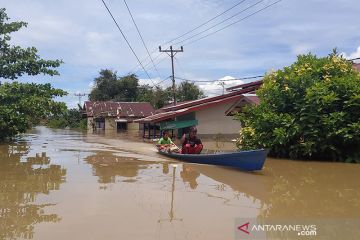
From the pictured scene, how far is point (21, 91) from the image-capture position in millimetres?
21953

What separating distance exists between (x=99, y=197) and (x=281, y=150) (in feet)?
29.1

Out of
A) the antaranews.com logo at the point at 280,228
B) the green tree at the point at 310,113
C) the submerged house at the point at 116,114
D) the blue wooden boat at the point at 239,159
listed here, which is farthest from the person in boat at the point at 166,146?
the submerged house at the point at 116,114

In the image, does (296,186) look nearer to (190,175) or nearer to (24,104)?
(190,175)

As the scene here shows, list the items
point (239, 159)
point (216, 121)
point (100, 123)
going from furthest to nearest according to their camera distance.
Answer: point (100, 123) → point (216, 121) → point (239, 159)

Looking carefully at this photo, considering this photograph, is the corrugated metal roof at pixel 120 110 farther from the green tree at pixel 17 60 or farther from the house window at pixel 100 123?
the green tree at pixel 17 60

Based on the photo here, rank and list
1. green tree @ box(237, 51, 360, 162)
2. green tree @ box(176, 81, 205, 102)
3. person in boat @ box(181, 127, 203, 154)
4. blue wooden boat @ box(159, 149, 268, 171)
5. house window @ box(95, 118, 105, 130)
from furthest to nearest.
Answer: green tree @ box(176, 81, 205, 102) < house window @ box(95, 118, 105, 130) < person in boat @ box(181, 127, 203, 154) < green tree @ box(237, 51, 360, 162) < blue wooden boat @ box(159, 149, 268, 171)

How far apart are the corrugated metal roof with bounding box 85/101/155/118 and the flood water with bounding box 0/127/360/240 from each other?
36.4 meters

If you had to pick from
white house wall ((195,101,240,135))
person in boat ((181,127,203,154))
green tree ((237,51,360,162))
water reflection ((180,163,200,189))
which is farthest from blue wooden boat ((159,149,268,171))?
white house wall ((195,101,240,135))

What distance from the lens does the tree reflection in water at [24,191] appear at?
5.96 metres

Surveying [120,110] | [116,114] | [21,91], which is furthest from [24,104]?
[120,110]

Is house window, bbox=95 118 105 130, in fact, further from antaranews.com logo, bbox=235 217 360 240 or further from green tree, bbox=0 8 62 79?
antaranews.com logo, bbox=235 217 360 240

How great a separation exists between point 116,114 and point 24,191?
4100 centimetres

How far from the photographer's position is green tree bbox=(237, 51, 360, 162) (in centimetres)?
1348

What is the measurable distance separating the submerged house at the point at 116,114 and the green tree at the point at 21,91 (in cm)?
2540
